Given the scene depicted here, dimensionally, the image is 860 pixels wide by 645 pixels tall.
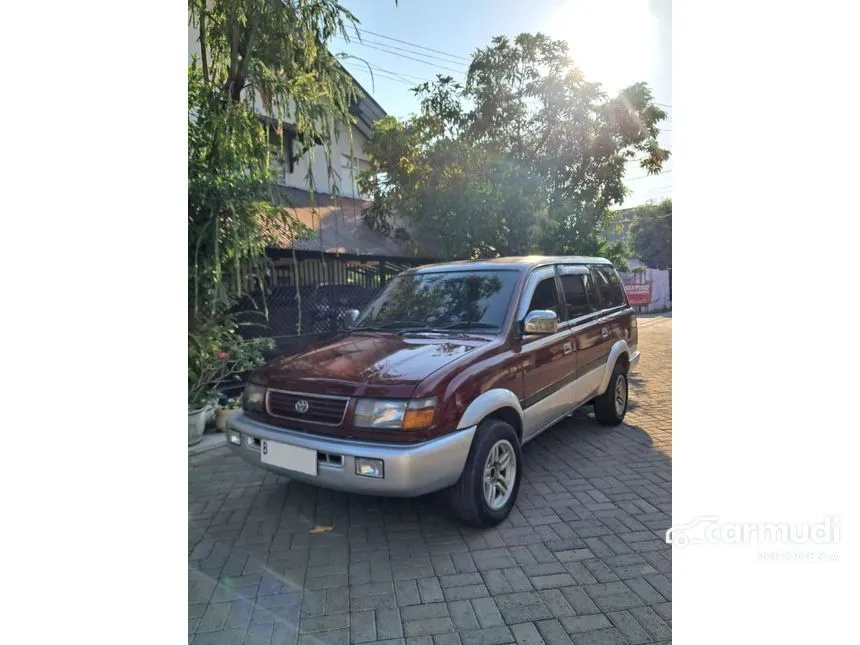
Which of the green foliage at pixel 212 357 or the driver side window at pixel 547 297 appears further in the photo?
the green foliage at pixel 212 357

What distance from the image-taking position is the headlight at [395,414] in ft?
8.63

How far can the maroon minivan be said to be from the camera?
2650 mm

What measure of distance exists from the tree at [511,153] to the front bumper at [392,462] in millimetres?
5999

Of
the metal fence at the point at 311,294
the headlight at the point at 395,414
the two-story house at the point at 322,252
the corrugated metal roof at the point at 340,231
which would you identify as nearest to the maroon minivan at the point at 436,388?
the headlight at the point at 395,414

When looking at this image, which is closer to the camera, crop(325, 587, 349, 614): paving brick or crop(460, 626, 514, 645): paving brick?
crop(460, 626, 514, 645): paving brick

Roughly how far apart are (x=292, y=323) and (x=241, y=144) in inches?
115

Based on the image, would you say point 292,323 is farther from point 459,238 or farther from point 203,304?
point 459,238

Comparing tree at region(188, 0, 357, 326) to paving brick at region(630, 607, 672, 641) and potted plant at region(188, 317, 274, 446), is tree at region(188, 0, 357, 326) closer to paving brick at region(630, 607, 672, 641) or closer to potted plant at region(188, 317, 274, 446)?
potted plant at region(188, 317, 274, 446)

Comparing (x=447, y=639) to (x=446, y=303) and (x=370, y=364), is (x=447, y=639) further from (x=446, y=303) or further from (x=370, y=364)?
(x=446, y=303)

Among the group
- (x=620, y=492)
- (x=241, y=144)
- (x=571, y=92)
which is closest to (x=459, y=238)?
(x=571, y=92)

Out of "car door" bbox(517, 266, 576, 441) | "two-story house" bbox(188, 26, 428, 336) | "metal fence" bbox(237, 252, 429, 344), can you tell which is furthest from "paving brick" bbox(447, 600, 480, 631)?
"metal fence" bbox(237, 252, 429, 344)

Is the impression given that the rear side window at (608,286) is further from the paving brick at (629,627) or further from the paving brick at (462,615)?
A: the paving brick at (462,615)

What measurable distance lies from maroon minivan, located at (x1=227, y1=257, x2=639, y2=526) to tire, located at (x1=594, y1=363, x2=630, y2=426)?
60cm

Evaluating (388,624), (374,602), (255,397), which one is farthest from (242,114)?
(388,624)
